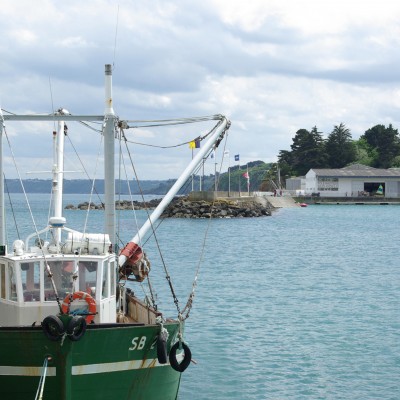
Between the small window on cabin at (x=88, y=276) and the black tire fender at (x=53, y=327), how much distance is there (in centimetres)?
227

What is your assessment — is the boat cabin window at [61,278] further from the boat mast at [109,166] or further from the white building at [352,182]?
the white building at [352,182]

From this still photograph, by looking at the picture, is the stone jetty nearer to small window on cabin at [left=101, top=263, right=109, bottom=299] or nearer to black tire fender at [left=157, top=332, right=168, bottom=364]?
small window on cabin at [left=101, top=263, right=109, bottom=299]

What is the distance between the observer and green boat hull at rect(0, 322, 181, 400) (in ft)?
56.3

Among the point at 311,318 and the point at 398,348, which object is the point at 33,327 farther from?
the point at 311,318

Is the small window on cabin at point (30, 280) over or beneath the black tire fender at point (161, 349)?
over

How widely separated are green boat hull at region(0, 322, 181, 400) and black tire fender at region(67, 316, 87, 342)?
0.12 meters

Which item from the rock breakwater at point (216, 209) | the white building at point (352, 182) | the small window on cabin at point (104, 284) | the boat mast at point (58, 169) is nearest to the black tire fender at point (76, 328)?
the small window on cabin at point (104, 284)

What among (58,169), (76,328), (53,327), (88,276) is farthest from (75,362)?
(58,169)

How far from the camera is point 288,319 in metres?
37.4

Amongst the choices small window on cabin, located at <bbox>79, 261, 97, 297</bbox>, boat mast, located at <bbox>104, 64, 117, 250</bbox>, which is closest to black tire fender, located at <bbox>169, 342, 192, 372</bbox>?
small window on cabin, located at <bbox>79, 261, 97, 297</bbox>

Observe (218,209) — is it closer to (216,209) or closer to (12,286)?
(216,209)

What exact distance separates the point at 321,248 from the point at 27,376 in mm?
64884

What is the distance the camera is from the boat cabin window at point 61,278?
750 inches

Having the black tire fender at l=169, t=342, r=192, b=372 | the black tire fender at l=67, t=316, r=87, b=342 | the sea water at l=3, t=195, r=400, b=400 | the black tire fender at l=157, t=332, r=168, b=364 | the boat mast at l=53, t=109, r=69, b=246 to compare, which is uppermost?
the boat mast at l=53, t=109, r=69, b=246
